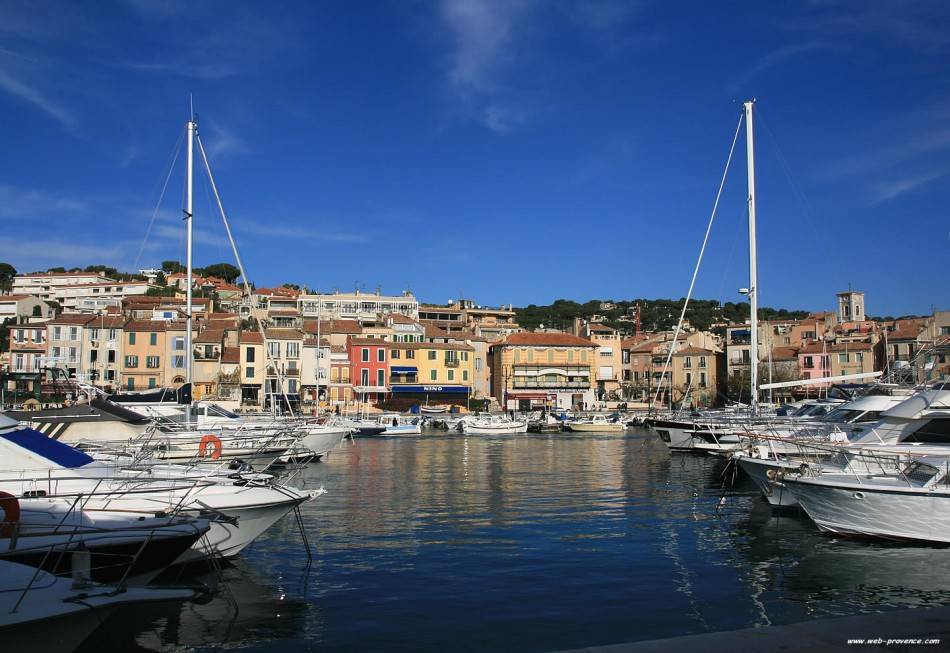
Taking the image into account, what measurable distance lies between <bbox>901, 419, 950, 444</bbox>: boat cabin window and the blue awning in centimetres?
6189

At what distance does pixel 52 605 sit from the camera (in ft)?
28.1

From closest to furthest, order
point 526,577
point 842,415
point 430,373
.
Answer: point 526,577 → point 842,415 → point 430,373

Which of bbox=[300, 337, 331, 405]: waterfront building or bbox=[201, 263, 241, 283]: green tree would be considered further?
bbox=[201, 263, 241, 283]: green tree

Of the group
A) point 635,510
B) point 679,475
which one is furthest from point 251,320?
point 635,510

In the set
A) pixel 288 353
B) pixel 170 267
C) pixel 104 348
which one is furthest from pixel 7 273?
pixel 288 353

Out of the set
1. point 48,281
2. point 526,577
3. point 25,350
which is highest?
point 48,281

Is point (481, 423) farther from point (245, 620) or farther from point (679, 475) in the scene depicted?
point (245, 620)

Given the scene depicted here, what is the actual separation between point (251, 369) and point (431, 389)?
18.0 metres

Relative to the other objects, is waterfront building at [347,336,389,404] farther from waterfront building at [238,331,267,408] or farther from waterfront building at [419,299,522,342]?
waterfront building at [419,299,522,342]

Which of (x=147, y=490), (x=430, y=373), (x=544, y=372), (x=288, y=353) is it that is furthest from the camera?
(x=544, y=372)

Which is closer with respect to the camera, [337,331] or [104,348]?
[104,348]

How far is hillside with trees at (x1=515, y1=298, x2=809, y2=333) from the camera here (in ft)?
524

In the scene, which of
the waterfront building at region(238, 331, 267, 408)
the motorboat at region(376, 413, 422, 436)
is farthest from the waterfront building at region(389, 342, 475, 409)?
the waterfront building at region(238, 331, 267, 408)

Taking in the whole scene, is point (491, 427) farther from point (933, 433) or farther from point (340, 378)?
point (933, 433)
